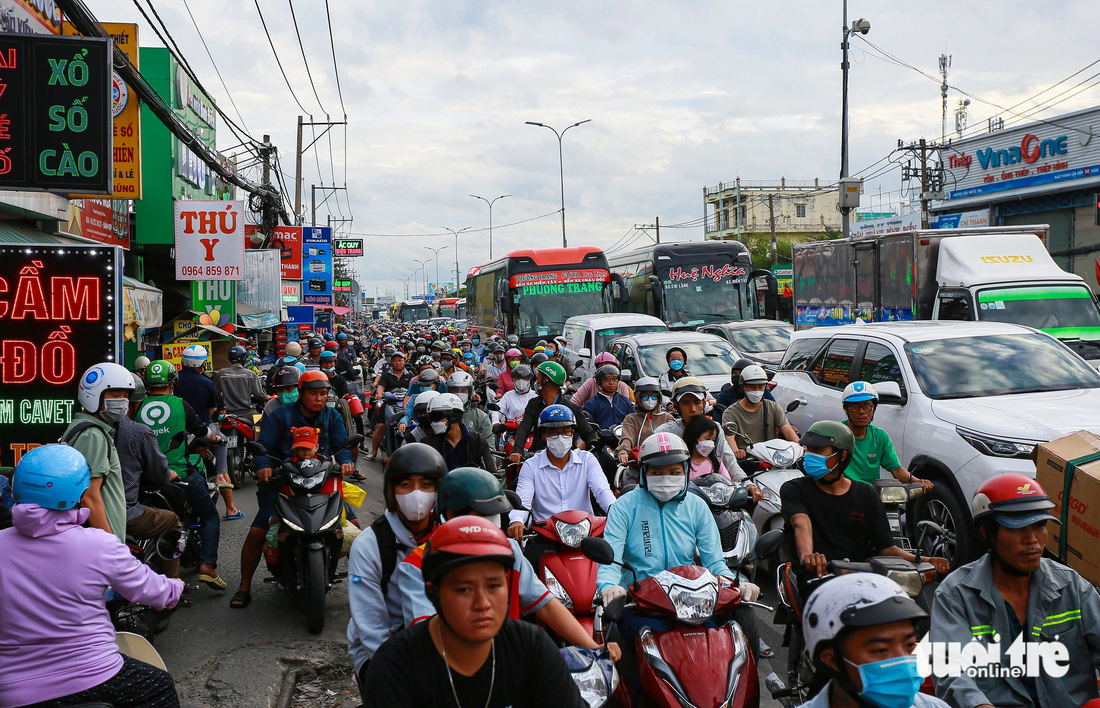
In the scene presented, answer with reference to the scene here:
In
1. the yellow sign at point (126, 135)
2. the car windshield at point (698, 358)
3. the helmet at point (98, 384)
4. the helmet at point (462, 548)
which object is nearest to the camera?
the helmet at point (462, 548)

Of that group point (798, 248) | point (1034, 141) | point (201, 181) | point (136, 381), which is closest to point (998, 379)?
point (136, 381)

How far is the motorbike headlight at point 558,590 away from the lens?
477cm

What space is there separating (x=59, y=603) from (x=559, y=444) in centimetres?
335

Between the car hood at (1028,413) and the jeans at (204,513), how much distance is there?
236 inches

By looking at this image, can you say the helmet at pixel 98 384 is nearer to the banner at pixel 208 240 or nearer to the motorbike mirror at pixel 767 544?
the motorbike mirror at pixel 767 544

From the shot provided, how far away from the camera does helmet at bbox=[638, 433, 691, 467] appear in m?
4.71

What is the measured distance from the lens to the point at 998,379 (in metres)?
8.22

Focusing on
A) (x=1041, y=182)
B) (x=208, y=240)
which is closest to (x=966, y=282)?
(x=208, y=240)

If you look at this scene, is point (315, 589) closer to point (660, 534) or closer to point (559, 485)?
point (559, 485)

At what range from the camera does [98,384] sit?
5.68 metres

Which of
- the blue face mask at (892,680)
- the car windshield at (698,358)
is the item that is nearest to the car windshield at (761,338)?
the car windshield at (698,358)

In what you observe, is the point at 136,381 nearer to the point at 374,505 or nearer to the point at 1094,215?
the point at 374,505

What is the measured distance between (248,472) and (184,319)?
7.71m

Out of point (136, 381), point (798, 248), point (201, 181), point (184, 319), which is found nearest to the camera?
Answer: point (136, 381)
